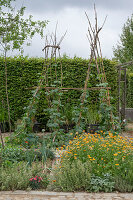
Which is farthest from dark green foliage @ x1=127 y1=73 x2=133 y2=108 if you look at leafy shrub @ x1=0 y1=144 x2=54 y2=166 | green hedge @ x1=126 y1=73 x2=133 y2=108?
leafy shrub @ x1=0 y1=144 x2=54 y2=166

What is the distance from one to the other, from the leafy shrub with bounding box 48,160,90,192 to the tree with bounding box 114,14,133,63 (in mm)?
16444

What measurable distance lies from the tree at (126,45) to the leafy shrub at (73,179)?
16.4 meters

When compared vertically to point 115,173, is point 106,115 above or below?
above

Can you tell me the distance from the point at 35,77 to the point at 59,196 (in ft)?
18.5

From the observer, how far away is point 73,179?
380 centimetres

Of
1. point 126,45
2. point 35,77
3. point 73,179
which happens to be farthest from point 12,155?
point 126,45

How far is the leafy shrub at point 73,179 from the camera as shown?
3.77 meters

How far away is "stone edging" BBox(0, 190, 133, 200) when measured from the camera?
350 cm

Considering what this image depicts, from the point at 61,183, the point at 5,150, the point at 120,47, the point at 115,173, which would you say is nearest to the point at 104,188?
the point at 115,173

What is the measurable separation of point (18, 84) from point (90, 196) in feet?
19.2

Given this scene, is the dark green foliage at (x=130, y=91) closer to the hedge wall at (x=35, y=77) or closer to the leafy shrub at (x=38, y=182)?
the hedge wall at (x=35, y=77)

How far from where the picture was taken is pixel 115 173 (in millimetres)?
3887

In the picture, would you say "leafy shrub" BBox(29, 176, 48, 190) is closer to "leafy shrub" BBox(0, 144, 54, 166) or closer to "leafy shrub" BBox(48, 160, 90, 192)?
"leafy shrub" BBox(48, 160, 90, 192)

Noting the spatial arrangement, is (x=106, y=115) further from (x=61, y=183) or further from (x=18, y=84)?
(x=18, y=84)
